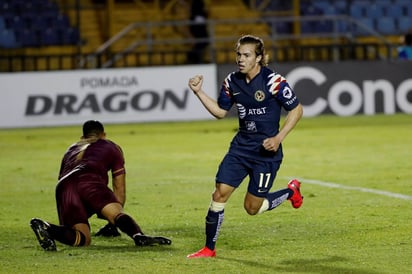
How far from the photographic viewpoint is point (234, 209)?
12695mm

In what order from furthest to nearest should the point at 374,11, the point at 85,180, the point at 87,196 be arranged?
the point at 374,11 < the point at 85,180 < the point at 87,196

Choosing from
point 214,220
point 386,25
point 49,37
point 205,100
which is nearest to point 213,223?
point 214,220

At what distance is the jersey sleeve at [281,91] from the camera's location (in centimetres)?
944

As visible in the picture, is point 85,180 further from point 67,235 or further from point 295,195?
point 295,195

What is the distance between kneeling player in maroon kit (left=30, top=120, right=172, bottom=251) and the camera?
9836 mm

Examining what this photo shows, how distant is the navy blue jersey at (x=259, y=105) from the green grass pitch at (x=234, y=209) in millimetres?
881

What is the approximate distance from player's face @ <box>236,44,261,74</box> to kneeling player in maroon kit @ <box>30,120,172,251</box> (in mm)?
1714

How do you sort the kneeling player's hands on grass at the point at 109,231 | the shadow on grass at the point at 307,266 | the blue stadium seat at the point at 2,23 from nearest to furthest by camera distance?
the shadow on grass at the point at 307,266 < the kneeling player's hands on grass at the point at 109,231 < the blue stadium seat at the point at 2,23

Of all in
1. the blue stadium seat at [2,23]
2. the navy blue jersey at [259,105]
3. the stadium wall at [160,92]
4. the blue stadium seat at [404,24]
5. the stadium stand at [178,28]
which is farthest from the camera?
the blue stadium seat at [404,24]

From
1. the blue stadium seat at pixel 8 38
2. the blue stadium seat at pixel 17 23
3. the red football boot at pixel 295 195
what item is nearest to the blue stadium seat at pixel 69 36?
the blue stadium seat at pixel 17 23

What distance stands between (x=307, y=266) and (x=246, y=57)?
1804 millimetres

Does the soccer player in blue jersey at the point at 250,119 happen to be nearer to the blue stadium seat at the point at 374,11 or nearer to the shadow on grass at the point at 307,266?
the shadow on grass at the point at 307,266

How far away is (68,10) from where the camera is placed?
31.1 m

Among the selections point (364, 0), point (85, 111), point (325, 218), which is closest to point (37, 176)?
point (325, 218)
